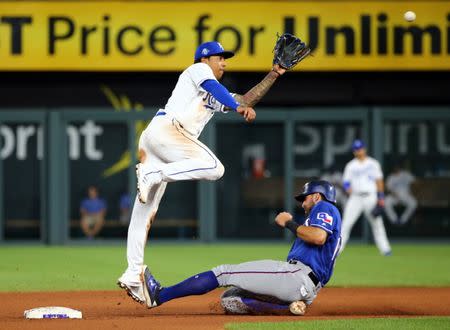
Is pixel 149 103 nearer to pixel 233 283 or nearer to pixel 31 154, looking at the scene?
pixel 31 154

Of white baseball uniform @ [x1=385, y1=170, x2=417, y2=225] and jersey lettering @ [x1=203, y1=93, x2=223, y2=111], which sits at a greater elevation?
jersey lettering @ [x1=203, y1=93, x2=223, y2=111]

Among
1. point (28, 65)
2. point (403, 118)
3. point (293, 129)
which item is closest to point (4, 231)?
point (28, 65)

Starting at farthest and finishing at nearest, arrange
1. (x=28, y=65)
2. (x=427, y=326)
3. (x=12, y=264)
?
(x=28, y=65)
(x=12, y=264)
(x=427, y=326)

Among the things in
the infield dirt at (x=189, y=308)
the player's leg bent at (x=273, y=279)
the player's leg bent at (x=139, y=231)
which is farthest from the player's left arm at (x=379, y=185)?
the player's leg bent at (x=139, y=231)

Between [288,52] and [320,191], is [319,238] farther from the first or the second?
[288,52]

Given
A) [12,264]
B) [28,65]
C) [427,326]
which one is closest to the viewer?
[427,326]


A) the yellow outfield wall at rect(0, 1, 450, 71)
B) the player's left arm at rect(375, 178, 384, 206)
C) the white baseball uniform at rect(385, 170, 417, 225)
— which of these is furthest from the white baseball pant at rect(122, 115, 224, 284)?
the white baseball uniform at rect(385, 170, 417, 225)

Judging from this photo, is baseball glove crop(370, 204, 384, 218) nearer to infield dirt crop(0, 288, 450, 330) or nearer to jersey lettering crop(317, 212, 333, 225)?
infield dirt crop(0, 288, 450, 330)
